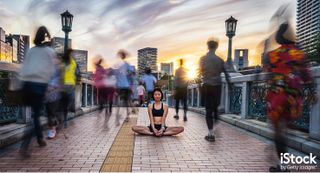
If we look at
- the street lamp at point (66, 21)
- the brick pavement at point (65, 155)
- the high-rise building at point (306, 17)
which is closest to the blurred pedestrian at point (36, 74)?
the brick pavement at point (65, 155)

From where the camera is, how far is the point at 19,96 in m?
5.15

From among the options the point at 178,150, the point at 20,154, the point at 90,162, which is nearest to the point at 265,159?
the point at 178,150

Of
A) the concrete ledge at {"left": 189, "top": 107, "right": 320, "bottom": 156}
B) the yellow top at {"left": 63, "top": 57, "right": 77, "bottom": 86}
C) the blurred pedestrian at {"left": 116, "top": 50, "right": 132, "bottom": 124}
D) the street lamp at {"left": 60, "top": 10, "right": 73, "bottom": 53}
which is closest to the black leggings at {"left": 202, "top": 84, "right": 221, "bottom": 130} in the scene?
the concrete ledge at {"left": 189, "top": 107, "right": 320, "bottom": 156}

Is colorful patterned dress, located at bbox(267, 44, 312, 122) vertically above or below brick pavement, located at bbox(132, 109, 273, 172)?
above

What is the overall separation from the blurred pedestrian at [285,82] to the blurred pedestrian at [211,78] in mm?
2525

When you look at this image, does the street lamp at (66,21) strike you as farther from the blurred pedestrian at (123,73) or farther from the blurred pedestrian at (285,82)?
the blurred pedestrian at (285,82)

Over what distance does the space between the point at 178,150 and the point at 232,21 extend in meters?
10.7

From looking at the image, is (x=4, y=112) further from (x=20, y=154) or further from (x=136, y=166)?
(x=136, y=166)

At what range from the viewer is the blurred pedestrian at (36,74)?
4.98 meters

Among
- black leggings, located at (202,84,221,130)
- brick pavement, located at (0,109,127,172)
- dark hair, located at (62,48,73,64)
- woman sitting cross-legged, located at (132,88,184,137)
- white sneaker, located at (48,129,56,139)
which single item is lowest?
brick pavement, located at (0,109,127,172)

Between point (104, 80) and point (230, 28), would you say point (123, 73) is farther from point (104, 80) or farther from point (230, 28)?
point (230, 28)

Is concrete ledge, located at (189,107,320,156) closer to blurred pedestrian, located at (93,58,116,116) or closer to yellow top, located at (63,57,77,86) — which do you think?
blurred pedestrian, located at (93,58,116,116)

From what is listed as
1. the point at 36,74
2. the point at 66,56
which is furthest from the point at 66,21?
the point at 36,74

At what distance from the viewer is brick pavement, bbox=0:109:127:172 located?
14.4ft
